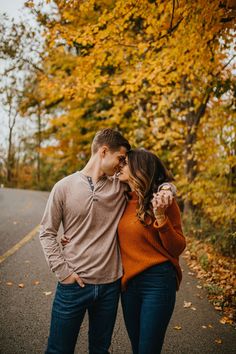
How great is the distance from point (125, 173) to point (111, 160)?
0.55 ft

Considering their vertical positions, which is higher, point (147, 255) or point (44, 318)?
point (147, 255)

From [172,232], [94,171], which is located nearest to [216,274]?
[172,232]

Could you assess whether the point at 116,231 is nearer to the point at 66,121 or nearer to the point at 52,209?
the point at 52,209

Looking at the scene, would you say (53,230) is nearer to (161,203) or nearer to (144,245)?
(144,245)

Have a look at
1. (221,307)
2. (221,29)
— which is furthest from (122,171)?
(221,29)

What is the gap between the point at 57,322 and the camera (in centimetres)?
229

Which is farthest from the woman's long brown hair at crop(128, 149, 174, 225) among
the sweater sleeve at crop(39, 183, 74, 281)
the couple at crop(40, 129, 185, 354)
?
the sweater sleeve at crop(39, 183, 74, 281)

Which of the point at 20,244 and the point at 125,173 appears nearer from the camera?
the point at 125,173

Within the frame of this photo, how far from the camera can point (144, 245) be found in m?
2.45

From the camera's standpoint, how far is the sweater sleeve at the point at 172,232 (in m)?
2.28

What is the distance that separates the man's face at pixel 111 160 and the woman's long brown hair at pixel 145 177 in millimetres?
91

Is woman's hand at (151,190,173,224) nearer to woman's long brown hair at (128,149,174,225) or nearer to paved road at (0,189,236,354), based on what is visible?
woman's long brown hair at (128,149,174,225)

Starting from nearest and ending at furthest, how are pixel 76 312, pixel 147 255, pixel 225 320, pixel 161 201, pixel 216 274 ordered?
pixel 161 201
pixel 76 312
pixel 147 255
pixel 225 320
pixel 216 274

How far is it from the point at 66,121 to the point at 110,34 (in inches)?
387
